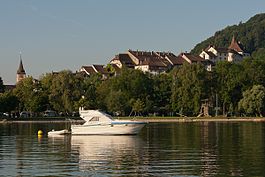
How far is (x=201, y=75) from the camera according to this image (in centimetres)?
15188

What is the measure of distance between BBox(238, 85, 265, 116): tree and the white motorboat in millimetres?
77324

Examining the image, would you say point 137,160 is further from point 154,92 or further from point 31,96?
point 154,92

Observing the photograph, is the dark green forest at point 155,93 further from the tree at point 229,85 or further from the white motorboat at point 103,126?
the white motorboat at point 103,126

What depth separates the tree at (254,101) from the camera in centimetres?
14075

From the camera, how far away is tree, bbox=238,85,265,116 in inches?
5541

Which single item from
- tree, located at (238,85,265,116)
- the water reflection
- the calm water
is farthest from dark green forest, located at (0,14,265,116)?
the water reflection

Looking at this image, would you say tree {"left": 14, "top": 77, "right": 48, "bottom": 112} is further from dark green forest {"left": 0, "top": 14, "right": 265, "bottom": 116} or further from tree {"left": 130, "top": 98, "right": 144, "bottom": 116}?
tree {"left": 130, "top": 98, "right": 144, "bottom": 116}

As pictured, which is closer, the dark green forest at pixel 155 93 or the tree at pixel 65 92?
the tree at pixel 65 92

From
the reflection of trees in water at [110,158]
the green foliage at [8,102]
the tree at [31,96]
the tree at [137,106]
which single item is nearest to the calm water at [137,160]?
the reflection of trees in water at [110,158]

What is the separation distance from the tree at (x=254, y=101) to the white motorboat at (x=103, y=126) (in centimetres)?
7732

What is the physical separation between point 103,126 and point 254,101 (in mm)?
79945

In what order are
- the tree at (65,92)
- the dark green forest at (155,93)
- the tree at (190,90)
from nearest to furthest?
the tree at (65,92), the dark green forest at (155,93), the tree at (190,90)

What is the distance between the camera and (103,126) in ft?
226

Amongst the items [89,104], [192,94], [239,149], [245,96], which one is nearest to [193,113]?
[192,94]
